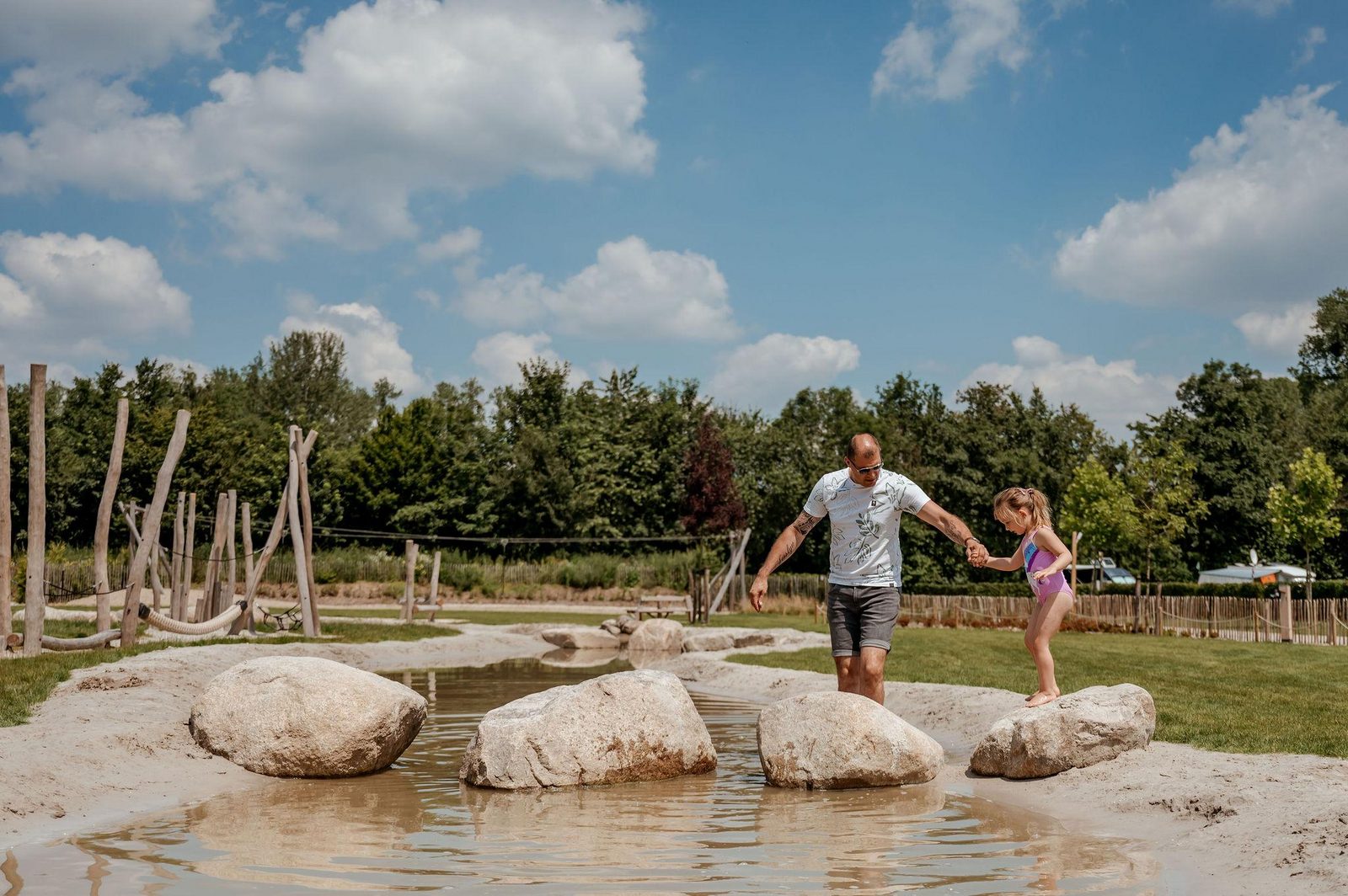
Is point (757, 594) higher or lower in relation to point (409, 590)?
higher

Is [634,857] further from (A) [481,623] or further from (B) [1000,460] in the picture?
(B) [1000,460]

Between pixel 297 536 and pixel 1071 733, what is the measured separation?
15.8 m

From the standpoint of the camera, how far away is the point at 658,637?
2347cm

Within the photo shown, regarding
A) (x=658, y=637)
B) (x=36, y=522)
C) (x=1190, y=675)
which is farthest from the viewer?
(x=658, y=637)

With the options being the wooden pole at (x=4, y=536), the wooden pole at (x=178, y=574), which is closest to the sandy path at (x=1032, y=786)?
the wooden pole at (x=4, y=536)

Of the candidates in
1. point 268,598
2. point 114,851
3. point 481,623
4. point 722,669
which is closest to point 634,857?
point 114,851

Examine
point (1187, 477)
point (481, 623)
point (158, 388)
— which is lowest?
point (481, 623)

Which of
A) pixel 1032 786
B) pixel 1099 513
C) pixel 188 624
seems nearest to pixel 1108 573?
pixel 1099 513

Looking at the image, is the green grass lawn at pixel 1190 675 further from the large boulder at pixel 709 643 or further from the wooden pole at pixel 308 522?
the wooden pole at pixel 308 522

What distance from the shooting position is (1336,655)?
17422 millimetres

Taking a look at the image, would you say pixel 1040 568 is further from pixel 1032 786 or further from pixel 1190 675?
pixel 1190 675

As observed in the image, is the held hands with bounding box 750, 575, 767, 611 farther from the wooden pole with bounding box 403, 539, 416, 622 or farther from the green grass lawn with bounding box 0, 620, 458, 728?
the wooden pole with bounding box 403, 539, 416, 622

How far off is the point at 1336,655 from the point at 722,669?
9.60m

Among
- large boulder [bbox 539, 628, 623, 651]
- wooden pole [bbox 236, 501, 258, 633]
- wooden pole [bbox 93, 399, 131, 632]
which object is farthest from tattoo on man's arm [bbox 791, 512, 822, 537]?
large boulder [bbox 539, 628, 623, 651]
